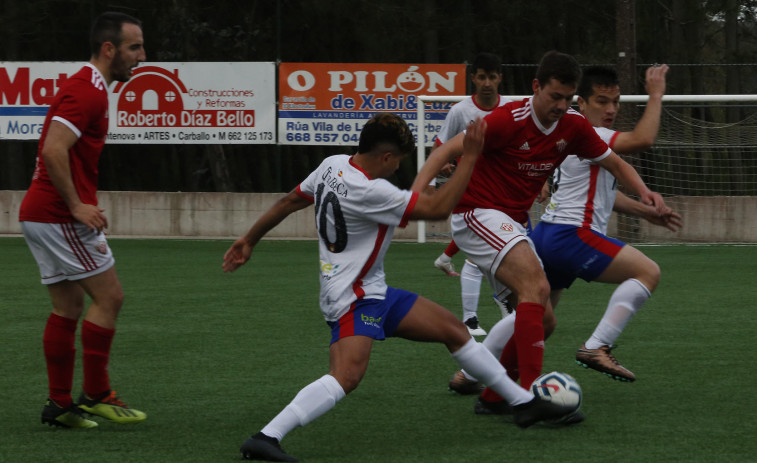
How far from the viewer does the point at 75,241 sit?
529 cm

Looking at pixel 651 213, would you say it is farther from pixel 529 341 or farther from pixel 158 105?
pixel 158 105

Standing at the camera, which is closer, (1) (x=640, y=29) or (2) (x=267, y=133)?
(2) (x=267, y=133)

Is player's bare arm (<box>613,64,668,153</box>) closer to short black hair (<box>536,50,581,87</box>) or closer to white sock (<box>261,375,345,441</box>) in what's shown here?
short black hair (<box>536,50,581,87</box>)

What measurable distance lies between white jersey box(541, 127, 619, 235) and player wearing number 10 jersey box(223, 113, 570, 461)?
5.37ft

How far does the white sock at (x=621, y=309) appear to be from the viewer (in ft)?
20.5

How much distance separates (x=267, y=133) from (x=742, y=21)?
457 inches

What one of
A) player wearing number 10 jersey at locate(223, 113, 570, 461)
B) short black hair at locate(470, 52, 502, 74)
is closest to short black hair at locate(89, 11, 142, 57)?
player wearing number 10 jersey at locate(223, 113, 570, 461)

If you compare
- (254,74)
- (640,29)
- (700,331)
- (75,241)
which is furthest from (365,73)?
(75,241)

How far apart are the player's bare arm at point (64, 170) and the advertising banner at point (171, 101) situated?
12.1 meters

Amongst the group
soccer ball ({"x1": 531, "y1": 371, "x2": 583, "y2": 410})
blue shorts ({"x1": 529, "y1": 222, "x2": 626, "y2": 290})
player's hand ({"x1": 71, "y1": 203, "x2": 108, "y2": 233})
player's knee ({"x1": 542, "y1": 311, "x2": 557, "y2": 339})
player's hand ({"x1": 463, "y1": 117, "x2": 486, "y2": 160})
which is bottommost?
soccer ball ({"x1": 531, "y1": 371, "x2": 583, "y2": 410})

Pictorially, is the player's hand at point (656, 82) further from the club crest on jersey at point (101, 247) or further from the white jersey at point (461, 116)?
the club crest on jersey at point (101, 247)

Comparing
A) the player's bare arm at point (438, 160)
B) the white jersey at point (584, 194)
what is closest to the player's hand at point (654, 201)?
the white jersey at point (584, 194)

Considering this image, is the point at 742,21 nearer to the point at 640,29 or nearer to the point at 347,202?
the point at 640,29

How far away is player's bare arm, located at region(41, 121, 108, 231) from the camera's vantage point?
5.04 metres
